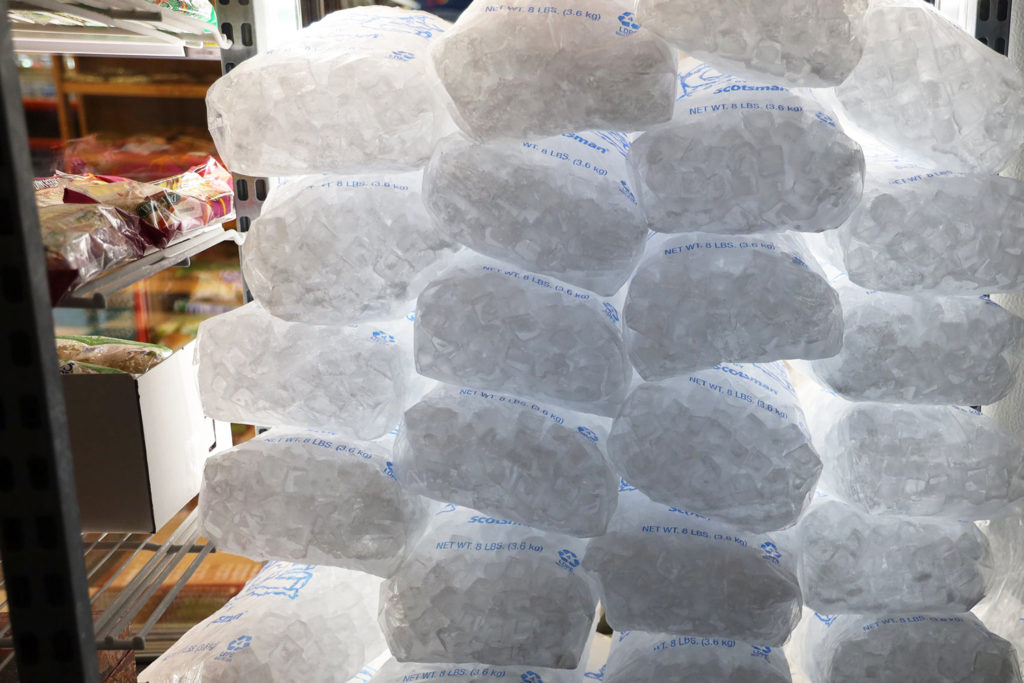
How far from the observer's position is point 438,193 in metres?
0.85

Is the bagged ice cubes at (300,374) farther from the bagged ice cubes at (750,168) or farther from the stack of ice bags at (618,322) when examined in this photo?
the bagged ice cubes at (750,168)

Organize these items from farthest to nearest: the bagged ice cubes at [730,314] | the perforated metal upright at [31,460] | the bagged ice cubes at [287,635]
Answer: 1. the bagged ice cubes at [287,635]
2. the bagged ice cubes at [730,314]
3. the perforated metal upright at [31,460]

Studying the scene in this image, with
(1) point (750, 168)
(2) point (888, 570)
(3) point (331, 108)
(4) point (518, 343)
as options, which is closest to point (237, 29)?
(3) point (331, 108)

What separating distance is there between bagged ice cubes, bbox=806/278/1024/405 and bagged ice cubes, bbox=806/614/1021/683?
0.26m

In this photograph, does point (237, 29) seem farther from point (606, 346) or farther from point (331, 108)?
point (606, 346)

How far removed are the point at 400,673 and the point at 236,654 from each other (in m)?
0.19

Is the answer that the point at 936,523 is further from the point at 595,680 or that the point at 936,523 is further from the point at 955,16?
the point at 955,16

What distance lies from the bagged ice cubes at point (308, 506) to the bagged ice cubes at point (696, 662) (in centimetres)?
29

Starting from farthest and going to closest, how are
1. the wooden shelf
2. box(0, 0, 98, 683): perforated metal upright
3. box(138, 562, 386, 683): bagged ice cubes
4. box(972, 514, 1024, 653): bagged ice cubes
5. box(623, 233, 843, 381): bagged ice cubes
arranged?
the wooden shelf
box(972, 514, 1024, 653): bagged ice cubes
box(138, 562, 386, 683): bagged ice cubes
box(623, 233, 843, 381): bagged ice cubes
box(0, 0, 98, 683): perforated metal upright

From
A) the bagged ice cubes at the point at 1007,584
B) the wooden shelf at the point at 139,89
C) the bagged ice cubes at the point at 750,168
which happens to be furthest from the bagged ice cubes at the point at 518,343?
the wooden shelf at the point at 139,89

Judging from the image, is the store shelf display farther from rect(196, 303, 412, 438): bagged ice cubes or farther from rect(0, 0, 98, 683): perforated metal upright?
rect(0, 0, 98, 683): perforated metal upright

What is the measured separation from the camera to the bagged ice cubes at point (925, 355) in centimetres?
88

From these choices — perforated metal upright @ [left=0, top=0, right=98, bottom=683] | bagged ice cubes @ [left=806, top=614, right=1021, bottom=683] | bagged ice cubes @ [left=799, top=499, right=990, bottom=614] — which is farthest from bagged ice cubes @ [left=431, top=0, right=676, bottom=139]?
bagged ice cubes @ [left=806, top=614, right=1021, bottom=683]

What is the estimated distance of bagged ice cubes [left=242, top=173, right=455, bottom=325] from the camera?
0.90 m
